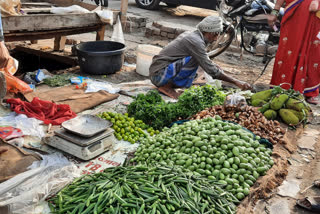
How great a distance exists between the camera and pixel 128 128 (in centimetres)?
374

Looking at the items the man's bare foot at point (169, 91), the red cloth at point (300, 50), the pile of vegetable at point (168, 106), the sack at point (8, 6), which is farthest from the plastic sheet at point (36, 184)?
the red cloth at point (300, 50)

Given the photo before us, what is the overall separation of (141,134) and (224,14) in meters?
4.63

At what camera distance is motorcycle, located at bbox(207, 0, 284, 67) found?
6.43m

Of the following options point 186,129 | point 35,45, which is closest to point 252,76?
point 186,129

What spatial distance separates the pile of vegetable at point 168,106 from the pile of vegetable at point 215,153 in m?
0.66

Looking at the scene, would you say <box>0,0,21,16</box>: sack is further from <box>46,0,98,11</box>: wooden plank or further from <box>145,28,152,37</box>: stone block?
<box>145,28,152,37</box>: stone block

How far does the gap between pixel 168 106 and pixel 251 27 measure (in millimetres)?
3522

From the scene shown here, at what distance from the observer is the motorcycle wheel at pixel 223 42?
701cm

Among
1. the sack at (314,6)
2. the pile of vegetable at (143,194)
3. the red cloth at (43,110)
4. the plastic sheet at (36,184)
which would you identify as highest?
the sack at (314,6)

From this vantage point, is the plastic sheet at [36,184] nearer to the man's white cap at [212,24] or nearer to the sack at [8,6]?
the man's white cap at [212,24]

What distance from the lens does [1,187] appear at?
8.18 feet

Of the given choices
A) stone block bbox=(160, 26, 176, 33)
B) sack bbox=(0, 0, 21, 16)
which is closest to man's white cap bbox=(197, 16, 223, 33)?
sack bbox=(0, 0, 21, 16)

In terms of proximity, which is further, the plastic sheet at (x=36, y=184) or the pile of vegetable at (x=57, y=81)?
the pile of vegetable at (x=57, y=81)

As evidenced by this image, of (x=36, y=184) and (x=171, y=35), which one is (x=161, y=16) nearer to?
(x=171, y=35)
